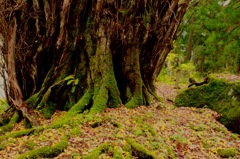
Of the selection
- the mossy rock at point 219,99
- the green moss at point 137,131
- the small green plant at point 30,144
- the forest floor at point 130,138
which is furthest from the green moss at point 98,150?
the mossy rock at point 219,99

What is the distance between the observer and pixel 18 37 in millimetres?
7852

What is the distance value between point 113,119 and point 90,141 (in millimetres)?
1141

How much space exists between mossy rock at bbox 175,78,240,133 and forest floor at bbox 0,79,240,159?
0.56 metres

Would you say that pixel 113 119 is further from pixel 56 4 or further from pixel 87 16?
pixel 56 4

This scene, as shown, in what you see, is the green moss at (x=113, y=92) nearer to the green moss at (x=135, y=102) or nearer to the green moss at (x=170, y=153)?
the green moss at (x=135, y=102)

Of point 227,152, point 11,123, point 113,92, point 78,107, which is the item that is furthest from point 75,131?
point 227,152

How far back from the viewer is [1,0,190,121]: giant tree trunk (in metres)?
6.96

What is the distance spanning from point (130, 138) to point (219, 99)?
4.30 meters

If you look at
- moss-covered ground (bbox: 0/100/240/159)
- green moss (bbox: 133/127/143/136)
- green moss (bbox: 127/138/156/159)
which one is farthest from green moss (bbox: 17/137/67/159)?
green moss (bbox: 133/127/143/136)

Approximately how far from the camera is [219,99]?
7926mm

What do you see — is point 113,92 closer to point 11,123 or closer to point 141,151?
point 141,151

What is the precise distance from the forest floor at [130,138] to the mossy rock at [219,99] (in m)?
0.56

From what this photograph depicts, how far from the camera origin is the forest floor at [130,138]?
4.48 m

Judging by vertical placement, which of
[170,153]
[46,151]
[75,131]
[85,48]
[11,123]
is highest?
[85,48]
